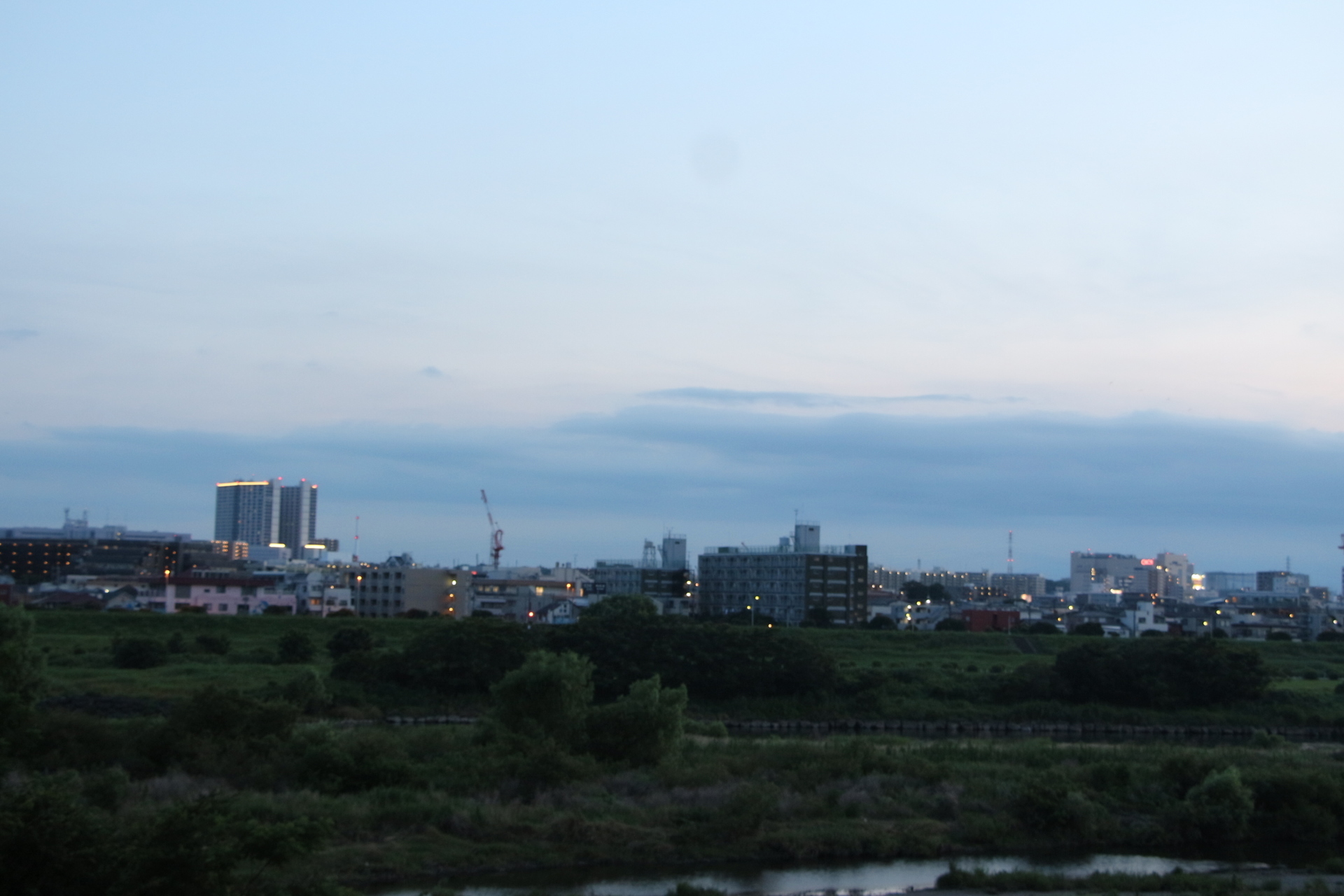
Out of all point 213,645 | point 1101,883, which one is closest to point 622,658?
point 213,645

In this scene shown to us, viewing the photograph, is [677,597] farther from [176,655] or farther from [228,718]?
[228,718]

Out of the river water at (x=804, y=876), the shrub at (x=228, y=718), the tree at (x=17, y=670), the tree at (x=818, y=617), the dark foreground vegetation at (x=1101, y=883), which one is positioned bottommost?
the tree at (x=818, y=617)

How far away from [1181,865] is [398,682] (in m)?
35.6

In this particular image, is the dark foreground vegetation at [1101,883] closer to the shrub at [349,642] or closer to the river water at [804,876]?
the river water at [804,876]

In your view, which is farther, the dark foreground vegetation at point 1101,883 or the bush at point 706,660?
the bush at point 706,660

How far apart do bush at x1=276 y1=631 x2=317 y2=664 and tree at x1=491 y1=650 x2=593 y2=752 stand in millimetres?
32306

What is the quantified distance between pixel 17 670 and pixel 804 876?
18378 millimetres

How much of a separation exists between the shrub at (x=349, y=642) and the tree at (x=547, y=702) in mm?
30705

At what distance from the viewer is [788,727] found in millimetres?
51906

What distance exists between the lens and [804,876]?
2403 centimetres

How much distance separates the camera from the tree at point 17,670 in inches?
1032

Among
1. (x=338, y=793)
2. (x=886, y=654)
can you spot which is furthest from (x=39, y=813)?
(x=886, y=654)

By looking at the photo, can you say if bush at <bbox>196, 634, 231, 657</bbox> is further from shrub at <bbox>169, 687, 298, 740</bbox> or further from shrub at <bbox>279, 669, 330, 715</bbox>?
shrub at <bbox>169, 687, 298, 740</bbox>

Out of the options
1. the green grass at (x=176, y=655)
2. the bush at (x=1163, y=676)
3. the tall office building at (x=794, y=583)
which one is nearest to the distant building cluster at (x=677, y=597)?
the tall office building at (x=794, y=583)
